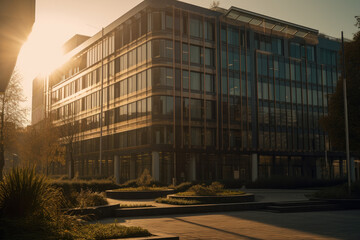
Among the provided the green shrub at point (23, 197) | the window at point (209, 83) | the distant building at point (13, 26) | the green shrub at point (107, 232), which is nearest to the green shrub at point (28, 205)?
the green shrub at point (23, 197)

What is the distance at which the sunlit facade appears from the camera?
4916 cm

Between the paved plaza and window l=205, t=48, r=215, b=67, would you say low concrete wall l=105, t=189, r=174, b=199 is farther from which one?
window l=205, t=48, r=215, b=67

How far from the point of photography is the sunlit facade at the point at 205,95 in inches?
1935

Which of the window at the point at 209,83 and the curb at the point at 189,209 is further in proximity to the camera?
the window at the point at 209,83

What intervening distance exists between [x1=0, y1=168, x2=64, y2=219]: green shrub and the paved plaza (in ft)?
12.2

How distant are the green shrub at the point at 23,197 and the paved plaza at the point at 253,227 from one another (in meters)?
3.73

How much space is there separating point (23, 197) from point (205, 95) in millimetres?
42306

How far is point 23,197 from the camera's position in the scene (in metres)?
10.1

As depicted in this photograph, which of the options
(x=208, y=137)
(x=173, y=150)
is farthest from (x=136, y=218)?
(x=208, y=137)

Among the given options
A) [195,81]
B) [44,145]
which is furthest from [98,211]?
[44,145]

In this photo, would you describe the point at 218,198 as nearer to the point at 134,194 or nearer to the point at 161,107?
the point at 134,194

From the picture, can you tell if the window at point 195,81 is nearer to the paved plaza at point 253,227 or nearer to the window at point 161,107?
the window at point 161,107

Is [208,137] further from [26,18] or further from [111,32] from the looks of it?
[26,18]

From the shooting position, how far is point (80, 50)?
68.6 metres
